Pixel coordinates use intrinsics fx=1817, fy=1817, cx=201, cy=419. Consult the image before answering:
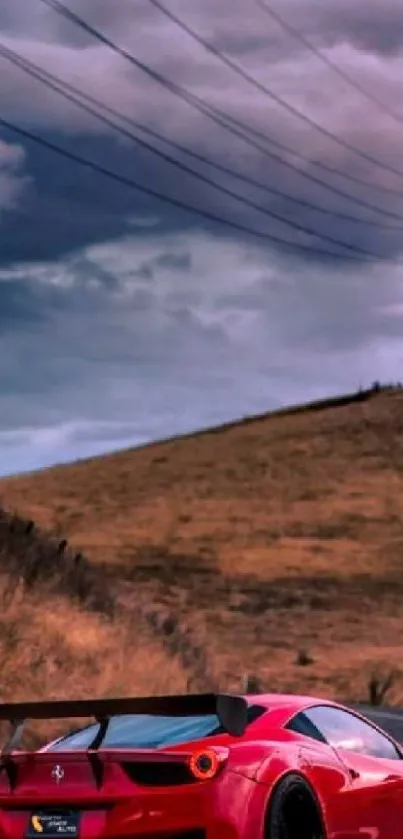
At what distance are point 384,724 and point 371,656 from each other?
24.9 meters

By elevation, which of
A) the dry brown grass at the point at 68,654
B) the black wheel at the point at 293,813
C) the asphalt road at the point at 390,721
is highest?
the dry brown grass at the point at 68,654

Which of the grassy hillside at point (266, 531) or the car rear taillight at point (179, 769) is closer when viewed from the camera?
the car rear taillight at point (179, 769)

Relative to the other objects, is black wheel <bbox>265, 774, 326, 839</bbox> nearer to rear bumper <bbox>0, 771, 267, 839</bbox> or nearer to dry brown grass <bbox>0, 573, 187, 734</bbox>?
rear bumper <bbox>0, 771, 267, 839</bbox>

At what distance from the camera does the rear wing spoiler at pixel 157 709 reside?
9922 millimetres

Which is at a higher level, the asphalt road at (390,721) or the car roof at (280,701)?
the car roof at (280,701)

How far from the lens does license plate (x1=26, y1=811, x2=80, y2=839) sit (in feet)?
32.4

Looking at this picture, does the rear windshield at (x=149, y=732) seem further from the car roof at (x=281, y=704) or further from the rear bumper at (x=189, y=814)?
the rear bumper at (x=189, y=814)

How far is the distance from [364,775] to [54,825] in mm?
2133

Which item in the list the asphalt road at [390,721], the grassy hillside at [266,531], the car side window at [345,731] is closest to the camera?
the car side window at [345,731]

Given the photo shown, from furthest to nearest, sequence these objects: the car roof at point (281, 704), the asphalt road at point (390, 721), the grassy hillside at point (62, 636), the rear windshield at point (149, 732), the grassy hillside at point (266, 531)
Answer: the grassy hillside at point (266, 531)
the grassy hillside at point (62, 636)
the asphalt road at point (390, 721)
the car roof at point (281, 704)
the rear windshield at point (149, 732)

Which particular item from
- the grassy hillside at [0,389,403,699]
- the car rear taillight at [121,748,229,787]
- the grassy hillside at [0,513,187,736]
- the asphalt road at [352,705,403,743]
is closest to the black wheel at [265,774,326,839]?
the car rear taillight at [121,748,229,787]

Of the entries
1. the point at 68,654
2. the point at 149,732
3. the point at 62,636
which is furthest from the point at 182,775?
the point at 62,636

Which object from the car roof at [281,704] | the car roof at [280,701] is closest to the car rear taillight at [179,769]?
the car roof at [281,704]

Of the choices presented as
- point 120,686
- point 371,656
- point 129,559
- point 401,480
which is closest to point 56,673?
point 120,686
